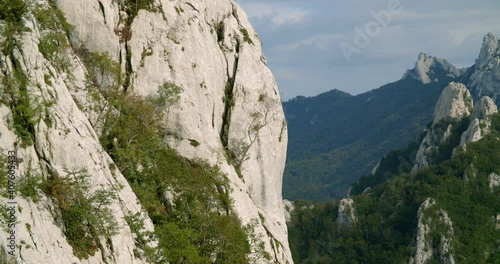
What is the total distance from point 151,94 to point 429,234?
467 ft

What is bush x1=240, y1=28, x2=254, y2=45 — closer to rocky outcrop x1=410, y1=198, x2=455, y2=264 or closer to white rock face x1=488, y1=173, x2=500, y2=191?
rocky outcrop x1=410, y1=198, x2=455, y2=264

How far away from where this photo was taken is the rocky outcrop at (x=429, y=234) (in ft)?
549

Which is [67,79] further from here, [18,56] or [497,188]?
[497,188]

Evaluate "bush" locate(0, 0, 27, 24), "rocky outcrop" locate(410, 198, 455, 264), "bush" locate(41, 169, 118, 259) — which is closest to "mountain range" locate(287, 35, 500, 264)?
"rocky outcrop" locate(410, 198, 455, 264)

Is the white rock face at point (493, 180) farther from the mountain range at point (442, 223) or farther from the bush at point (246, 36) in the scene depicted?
the bush at point (246, 36)

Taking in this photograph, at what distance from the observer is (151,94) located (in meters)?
48.6

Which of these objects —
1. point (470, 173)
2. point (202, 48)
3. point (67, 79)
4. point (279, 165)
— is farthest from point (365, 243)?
point (67, 79)

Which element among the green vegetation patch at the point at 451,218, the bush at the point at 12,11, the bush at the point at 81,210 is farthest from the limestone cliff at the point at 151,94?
the green vegetation patch at the point at 451,218

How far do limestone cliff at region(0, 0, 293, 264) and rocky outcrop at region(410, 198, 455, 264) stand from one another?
119 meters

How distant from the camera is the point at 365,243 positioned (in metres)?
191

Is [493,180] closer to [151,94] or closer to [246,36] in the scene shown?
[246,36]

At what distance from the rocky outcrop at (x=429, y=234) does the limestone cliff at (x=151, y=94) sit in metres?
119

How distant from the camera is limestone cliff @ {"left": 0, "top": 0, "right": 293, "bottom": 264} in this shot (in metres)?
32.7

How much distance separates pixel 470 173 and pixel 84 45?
166 m
